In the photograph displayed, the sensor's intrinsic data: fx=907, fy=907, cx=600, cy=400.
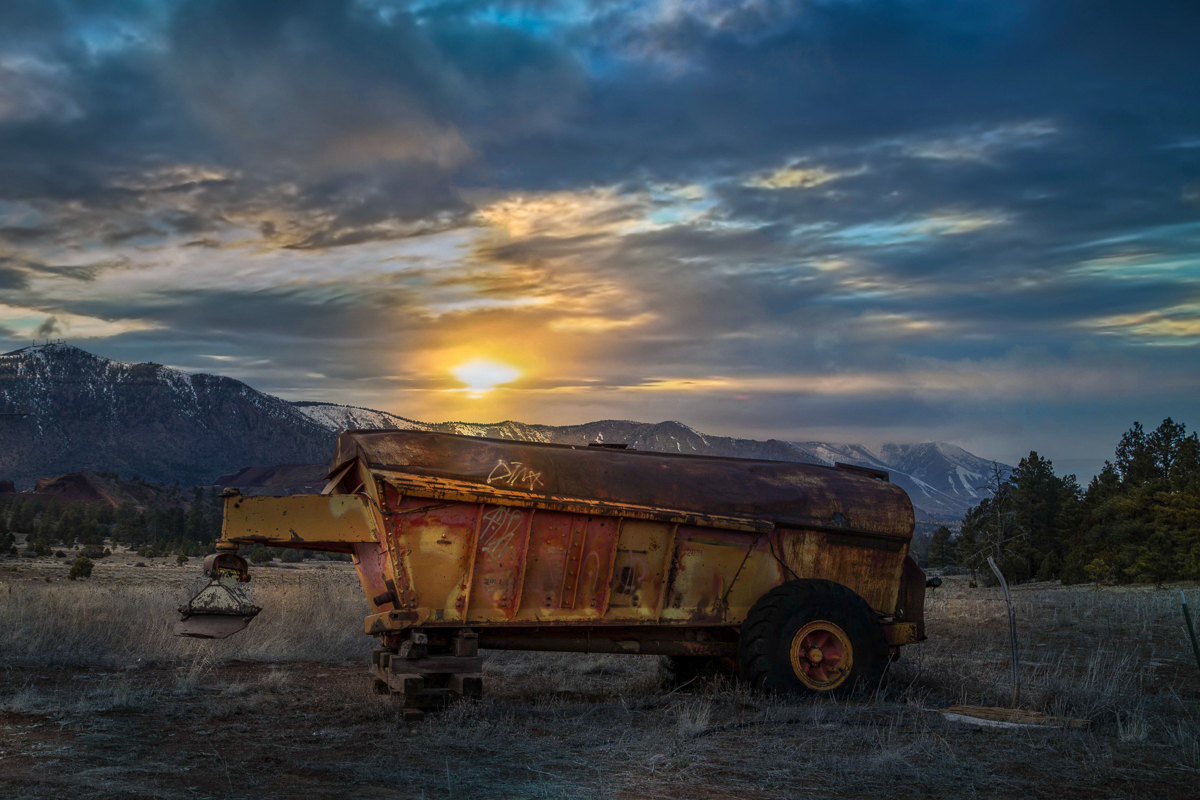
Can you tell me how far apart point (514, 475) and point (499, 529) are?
1.89 ft

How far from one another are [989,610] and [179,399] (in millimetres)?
164313

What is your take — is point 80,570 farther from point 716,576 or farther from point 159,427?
point 159,427

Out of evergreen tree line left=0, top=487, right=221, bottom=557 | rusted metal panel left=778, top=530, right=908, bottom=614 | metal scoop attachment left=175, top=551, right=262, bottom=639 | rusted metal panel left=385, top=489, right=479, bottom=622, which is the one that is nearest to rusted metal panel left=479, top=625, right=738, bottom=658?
rusted metal panel left=385, top=489, right=479, bottom=622

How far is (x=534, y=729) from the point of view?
7984 millimetres

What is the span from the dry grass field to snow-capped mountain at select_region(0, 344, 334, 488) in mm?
119040

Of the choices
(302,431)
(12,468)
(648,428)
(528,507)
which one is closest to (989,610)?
(528,507)

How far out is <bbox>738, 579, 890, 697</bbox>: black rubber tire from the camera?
9.12m

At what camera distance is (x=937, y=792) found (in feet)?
19.8

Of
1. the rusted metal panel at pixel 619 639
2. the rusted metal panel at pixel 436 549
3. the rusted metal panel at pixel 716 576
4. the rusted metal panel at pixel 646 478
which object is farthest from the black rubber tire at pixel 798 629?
the rusted metal panel at pixel 436 549

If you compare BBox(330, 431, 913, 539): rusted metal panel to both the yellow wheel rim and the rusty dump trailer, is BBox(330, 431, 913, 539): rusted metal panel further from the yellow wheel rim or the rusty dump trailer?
the yellow wheel rim

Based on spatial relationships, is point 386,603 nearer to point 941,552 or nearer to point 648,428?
point 941,552

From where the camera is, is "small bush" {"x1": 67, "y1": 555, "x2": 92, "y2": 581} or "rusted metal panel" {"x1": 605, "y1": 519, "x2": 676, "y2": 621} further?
"small bush" {"x1": 67, "y1": 555, "x2": 92, "y2": 581}

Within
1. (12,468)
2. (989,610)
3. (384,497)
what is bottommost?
(12,468)

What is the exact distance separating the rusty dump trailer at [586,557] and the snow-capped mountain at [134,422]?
122946 millimetres
